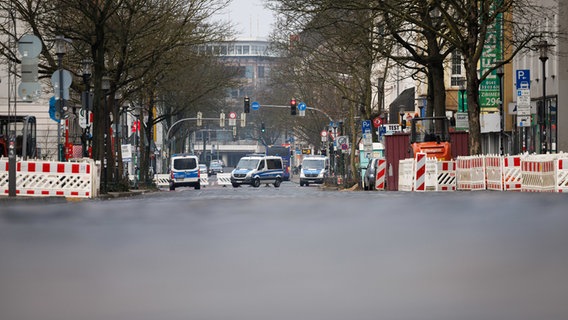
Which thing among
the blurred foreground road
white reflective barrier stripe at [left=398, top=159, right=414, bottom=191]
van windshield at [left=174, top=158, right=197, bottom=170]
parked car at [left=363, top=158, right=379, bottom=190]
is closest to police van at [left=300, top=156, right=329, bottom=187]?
van windshield at [left=174, top=158, right=197, bottom=170]

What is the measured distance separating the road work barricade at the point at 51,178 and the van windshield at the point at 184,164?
40.2 metres

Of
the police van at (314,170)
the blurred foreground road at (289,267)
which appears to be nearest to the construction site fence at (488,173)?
the blurred foreground road at (289,267)

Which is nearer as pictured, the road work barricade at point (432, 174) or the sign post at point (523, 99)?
the sign post at point (523, 99)

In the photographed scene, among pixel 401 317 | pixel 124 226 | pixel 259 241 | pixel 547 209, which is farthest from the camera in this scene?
pixel 547 209

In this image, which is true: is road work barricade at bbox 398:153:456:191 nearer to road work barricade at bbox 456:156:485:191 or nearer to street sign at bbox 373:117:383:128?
road work barricade at bbox 456:156:485:191

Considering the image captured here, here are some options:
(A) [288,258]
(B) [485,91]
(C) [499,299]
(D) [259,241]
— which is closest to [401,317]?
(C) [499,299]

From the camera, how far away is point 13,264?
38.1ft

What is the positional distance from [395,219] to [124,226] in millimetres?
A: 3457

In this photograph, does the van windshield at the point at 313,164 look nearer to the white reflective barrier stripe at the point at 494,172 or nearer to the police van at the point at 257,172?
the police van at the point at 257,172

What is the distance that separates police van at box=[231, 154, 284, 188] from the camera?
287ft

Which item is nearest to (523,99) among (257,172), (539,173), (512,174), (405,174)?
(512,174)

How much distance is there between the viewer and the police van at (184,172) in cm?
8012

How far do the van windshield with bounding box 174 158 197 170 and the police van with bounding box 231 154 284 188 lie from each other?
7.02 m

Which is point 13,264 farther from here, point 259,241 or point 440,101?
point 440,101
